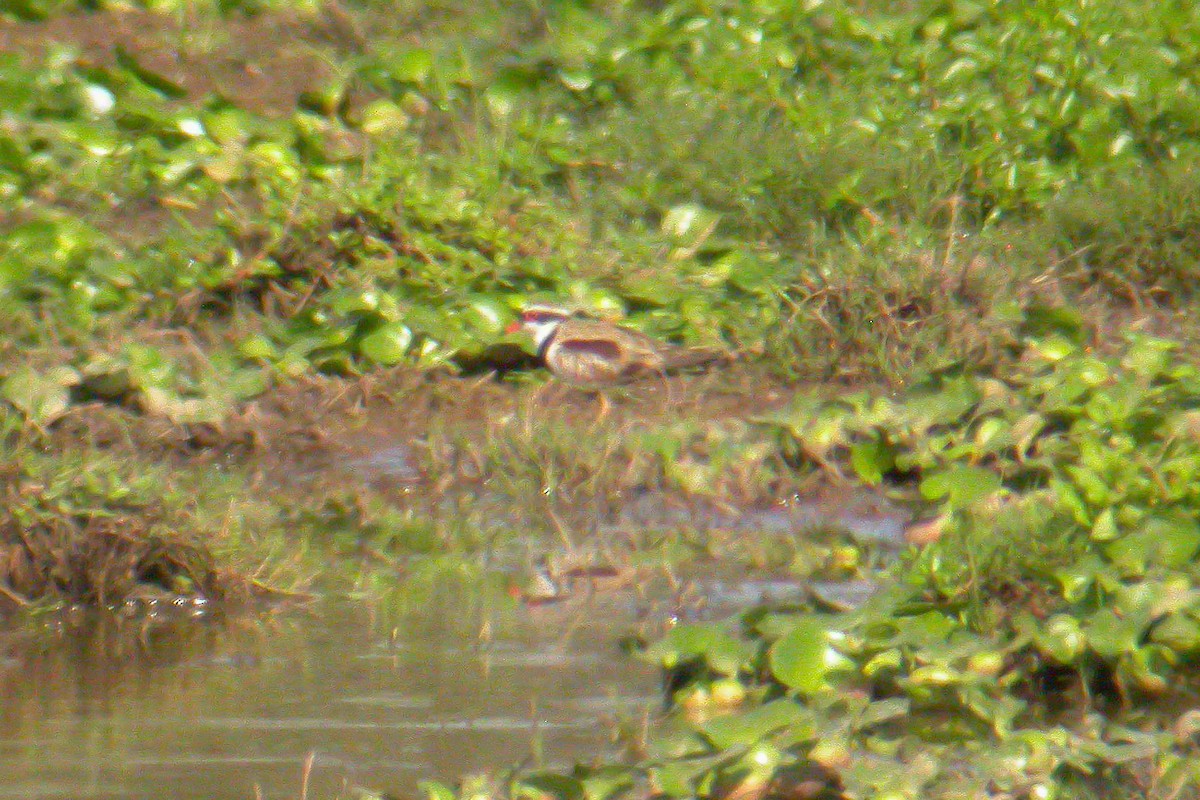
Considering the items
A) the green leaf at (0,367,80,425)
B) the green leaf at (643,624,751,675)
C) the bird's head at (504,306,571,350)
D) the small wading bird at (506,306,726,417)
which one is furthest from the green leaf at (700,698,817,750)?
the bird's head at (504,306,571,350)

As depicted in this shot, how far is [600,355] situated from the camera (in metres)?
6.08

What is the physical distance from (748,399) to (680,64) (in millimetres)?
1922

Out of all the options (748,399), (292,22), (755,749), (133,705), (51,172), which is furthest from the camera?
(292,22)

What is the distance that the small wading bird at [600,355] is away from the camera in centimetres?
607

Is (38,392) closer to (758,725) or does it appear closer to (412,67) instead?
(412,67)

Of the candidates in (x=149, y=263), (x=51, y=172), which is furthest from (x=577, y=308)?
(x=51, y=172)

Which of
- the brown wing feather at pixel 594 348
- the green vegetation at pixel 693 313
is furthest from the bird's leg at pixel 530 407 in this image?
the brown wing feather at pixel 594 348

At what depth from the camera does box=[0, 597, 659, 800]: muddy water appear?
3.56 metres

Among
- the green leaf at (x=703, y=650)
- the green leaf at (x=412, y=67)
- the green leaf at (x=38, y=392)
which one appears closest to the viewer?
the green leaf at (x=703, y=650)

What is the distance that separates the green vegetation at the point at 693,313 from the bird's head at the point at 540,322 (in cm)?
10

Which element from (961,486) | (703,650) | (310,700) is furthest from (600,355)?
(703,650)

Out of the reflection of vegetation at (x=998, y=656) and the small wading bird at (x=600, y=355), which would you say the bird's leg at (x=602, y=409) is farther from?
the reflection of vegetation at (x=998, y=656)

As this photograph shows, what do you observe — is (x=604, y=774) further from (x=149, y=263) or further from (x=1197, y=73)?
(x=1197, y=73)

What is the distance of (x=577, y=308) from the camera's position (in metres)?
6.29
